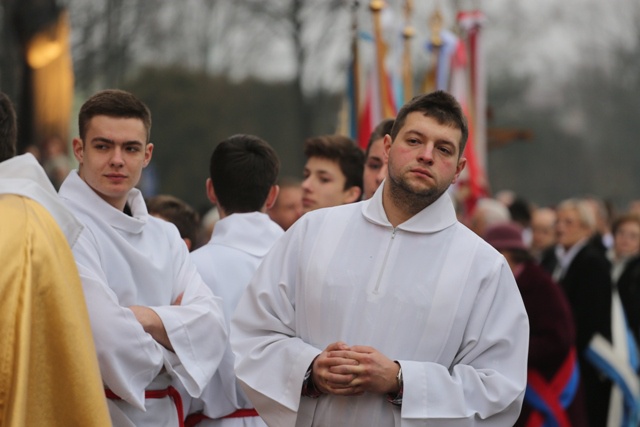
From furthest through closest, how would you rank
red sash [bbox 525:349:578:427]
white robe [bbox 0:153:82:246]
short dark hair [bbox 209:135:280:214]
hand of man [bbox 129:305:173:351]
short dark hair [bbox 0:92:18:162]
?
1. red sash [bbox 525:349:578:427]
2. short dark hair [bbox 209:135:280:214]
3. hand of man [bbox 129:305:173:351]
4. short dark hair [bbox 0:92:18:162]
5. white robe [bbox 0:153:82:246]

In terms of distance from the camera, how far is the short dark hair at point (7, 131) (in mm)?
3885

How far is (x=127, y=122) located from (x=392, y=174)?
1.19m

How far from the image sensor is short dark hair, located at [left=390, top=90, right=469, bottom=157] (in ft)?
14.7

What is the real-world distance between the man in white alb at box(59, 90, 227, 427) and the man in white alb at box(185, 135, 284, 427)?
1.38 ft

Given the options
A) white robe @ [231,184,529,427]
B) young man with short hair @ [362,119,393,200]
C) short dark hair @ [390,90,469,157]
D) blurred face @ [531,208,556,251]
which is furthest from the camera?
blurred face @ [531,208,556,251]

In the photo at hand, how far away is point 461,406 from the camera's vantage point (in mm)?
4250

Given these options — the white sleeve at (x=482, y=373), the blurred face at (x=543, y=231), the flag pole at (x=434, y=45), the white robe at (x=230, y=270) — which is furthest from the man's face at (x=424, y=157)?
the blurred face at (x=543, y=231)

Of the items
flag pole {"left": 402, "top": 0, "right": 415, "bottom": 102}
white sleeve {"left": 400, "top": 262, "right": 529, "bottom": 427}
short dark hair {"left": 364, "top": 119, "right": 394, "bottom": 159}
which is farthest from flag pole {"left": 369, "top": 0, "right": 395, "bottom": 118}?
white sleeve {"left": 400, "top": 262, "right": 529, "bottom": 427}

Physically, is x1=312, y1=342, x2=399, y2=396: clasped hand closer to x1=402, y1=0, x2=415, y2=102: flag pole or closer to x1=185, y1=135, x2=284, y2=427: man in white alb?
x1=185, y1=135, x2=284, y2=427: man in white alb

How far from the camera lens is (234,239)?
18.8 feet

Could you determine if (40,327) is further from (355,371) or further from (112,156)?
(112,156)

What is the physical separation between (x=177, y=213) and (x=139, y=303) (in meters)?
1.46

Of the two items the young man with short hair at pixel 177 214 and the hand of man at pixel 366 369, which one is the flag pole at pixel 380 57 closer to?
the young man with short hair at pixel 177 214

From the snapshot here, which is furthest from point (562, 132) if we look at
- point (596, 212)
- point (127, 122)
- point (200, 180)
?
point (127, 122)
